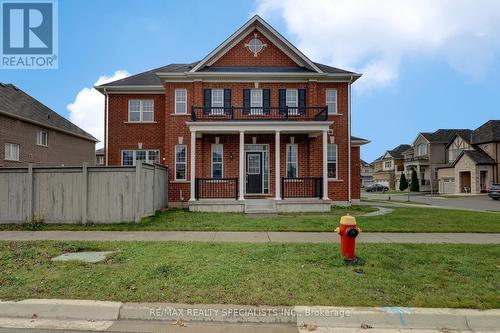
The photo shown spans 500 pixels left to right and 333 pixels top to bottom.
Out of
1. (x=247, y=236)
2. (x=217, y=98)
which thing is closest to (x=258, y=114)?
(x=217, y=98)

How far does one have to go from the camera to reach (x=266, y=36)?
2041 centimetres

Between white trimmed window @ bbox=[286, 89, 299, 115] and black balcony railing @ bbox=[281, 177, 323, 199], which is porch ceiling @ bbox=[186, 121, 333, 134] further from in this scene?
black balcony railing @ bbox=[281, 177, 323, 199]

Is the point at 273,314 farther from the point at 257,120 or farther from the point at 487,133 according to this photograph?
the point at 487,133

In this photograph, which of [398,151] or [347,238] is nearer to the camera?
[347,238]

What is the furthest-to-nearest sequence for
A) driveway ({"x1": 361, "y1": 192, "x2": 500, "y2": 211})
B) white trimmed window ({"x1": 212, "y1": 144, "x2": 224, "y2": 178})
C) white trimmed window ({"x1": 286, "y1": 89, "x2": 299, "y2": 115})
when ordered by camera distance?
driveway ({"x1": 361, "y1": 192, "x2": 500, "y2": 211}) → white trimmed window ({"x1": 286, "y1": 89, "x2": 299, "y2": 115}) → white trimmed window ({"x1": 212, "y1": 144, "x2": 224, "y2": 178})

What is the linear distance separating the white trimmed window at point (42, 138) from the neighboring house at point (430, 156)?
4951cm

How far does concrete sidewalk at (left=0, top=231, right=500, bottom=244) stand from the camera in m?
9.66

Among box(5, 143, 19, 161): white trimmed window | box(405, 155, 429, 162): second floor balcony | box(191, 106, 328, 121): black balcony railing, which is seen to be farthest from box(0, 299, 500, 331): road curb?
box(405, 155, 429, 162): second floor balcony

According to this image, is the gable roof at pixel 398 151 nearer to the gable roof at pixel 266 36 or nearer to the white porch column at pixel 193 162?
the gable roof at pixel 266 36

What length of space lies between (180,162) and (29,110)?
14.4 meters

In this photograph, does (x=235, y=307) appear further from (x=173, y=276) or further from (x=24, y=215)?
(x=24, y=215)

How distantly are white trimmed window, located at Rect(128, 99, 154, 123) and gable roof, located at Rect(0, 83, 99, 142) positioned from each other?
26.5 feet

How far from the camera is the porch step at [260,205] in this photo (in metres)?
17.0

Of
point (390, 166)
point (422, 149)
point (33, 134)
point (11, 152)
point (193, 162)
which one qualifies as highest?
point (422, 149)
